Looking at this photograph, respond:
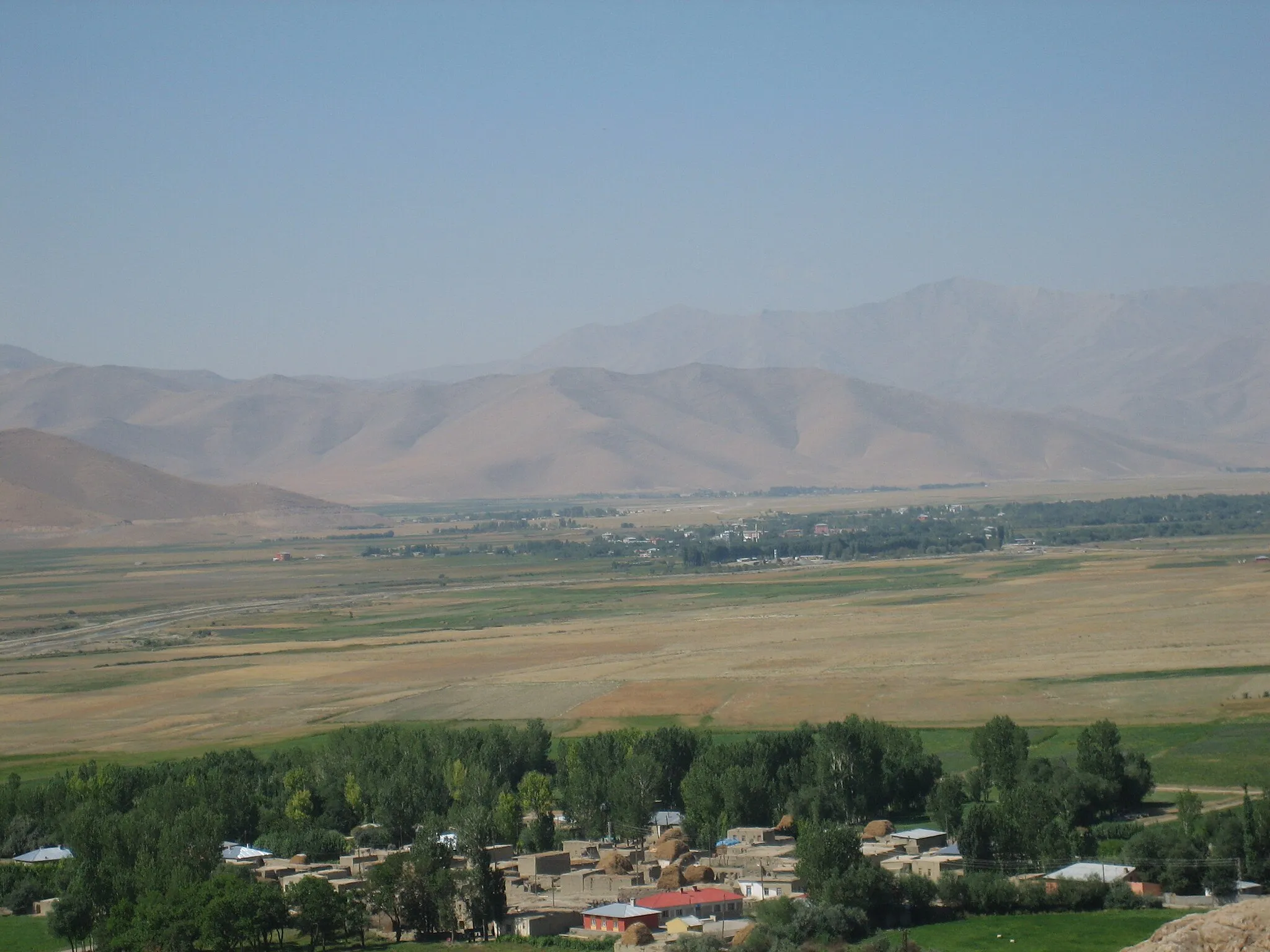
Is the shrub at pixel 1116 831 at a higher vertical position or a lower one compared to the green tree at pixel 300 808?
lower

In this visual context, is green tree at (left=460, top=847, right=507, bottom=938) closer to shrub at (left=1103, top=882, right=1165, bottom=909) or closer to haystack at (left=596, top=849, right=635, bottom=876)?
haystack at (left=596, top=849, right=635, bottom=876)

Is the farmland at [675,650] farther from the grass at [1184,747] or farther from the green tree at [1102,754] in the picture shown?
the green tree at [1102,754]

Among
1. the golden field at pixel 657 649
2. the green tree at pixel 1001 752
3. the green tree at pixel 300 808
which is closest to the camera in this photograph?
the green tree at pixel 1001 752

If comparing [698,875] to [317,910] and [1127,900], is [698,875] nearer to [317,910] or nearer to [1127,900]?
[317,910]

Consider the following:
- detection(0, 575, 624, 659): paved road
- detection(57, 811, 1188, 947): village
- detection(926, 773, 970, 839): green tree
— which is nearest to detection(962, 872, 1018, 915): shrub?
detection(57, 811, 1188, 947): village

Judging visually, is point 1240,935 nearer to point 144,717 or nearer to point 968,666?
point 968,666

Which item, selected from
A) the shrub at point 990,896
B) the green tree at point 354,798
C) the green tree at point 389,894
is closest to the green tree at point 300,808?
the green tree at point 354,798
